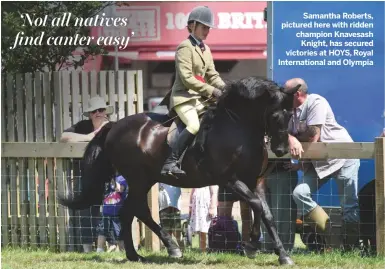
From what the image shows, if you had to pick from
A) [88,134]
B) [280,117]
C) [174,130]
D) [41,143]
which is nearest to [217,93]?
[174,130]

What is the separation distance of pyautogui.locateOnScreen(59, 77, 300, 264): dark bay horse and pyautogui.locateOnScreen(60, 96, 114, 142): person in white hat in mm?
631

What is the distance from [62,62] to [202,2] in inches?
336

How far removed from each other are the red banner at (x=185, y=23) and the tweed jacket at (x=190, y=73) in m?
9.85

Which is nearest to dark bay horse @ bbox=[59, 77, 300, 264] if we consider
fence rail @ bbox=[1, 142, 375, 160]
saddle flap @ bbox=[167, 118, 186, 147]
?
saddle flap @ bbox=[167, 118, 186, 147]

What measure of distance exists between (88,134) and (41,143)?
0.55 m

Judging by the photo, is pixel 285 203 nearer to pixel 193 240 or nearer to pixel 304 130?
pixel 304 130

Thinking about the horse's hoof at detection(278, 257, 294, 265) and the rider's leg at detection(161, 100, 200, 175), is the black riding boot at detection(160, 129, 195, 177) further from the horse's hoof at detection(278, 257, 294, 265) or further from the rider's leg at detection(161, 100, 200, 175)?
the horse's hoof at detection(278, 257, 294, 265)

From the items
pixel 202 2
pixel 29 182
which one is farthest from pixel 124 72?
pixel 202 2

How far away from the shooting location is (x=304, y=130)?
8641 millimetres

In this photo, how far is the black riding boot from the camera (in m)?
8.06

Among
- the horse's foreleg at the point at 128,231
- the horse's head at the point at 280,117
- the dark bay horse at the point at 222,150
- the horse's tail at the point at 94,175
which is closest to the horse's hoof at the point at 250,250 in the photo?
the dark bay horse at the point at 222,150

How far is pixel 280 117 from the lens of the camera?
25.9 feet

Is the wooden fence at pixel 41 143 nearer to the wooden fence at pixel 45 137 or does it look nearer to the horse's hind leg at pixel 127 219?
the wooden fence at pixel 45 137

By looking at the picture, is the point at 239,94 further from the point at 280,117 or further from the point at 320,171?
the point at 320,171
